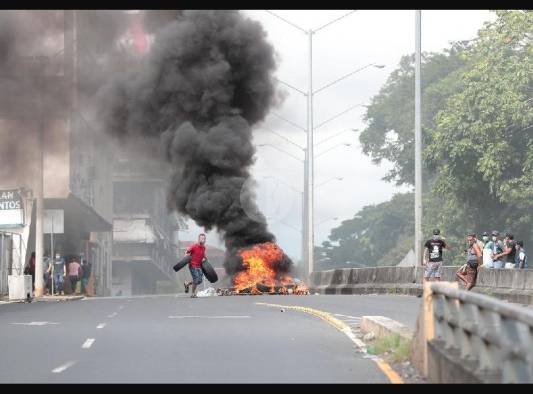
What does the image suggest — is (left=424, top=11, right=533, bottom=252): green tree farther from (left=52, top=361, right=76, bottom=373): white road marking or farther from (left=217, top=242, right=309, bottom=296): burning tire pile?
(left=52, top=361, right=76, bottom=373): white road marking

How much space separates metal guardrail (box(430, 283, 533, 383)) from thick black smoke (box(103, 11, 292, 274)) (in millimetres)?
38210

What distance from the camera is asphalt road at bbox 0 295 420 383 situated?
547 inches

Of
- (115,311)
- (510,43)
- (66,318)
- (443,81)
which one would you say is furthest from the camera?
(443,81)

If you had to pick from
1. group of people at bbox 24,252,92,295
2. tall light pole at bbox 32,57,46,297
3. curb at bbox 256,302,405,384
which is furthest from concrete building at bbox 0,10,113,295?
curb at bbox 256,302,405,384

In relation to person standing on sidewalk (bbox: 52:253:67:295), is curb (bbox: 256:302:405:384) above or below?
below

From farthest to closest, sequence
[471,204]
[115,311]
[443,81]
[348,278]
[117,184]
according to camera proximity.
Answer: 1. [117,184]
2. [443,81]
3. [471,204]
4. [348,278]
5. [115,311]

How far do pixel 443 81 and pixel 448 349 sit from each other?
71394 mm

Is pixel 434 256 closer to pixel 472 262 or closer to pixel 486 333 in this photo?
pixel 472 262

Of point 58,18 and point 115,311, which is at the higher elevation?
point 58,18

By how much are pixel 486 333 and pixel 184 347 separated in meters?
8.10

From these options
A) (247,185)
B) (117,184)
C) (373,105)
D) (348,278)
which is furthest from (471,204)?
(117,184)

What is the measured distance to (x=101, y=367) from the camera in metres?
14.8

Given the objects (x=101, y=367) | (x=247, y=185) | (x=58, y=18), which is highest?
(x=58, y=18)

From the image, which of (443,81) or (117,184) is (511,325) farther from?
(117,184)
